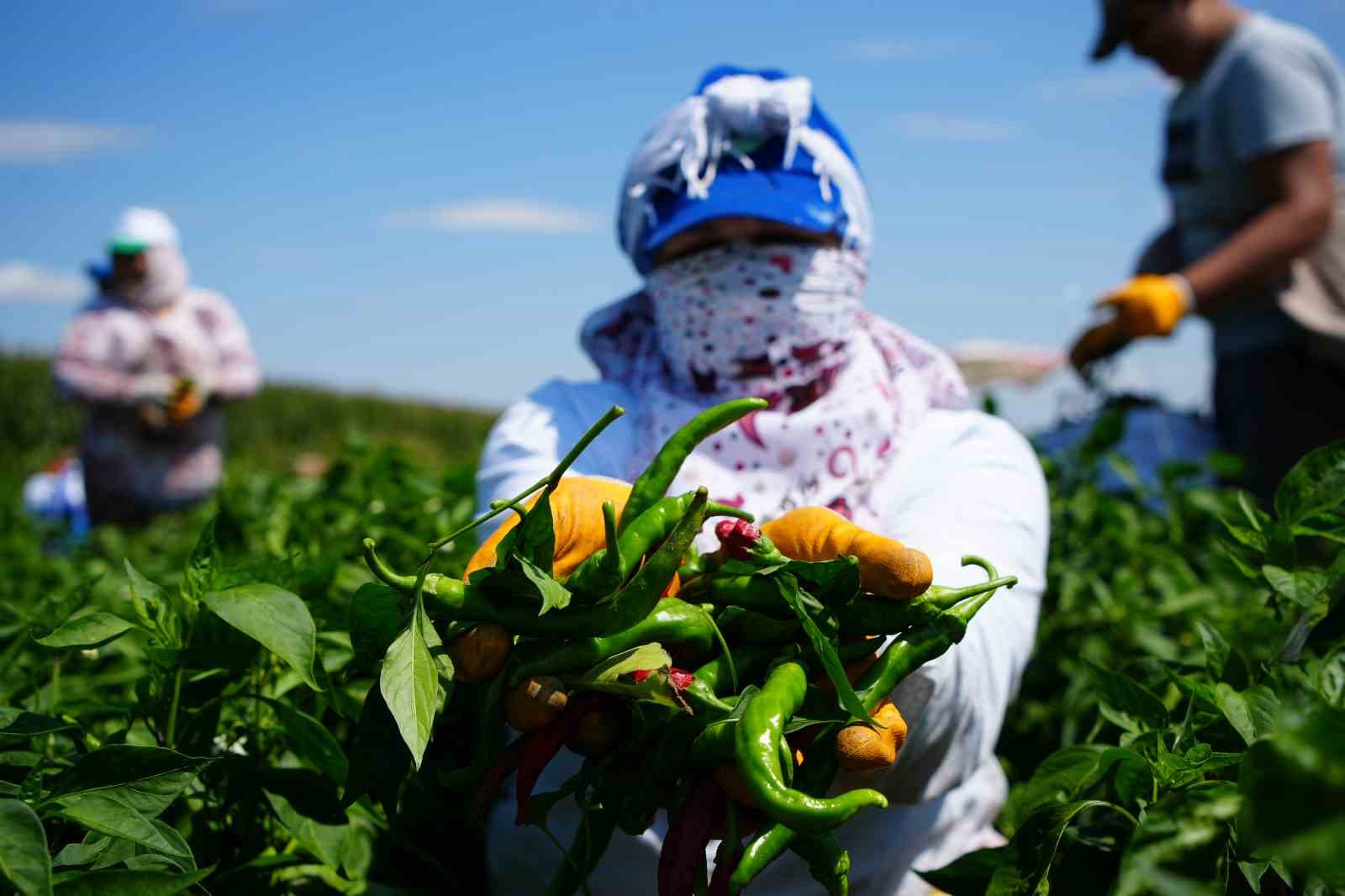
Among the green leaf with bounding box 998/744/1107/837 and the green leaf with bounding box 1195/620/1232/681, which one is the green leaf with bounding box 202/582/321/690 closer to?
the green leaf with bounding box 998/744/1107/837

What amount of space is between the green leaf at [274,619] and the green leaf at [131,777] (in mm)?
134

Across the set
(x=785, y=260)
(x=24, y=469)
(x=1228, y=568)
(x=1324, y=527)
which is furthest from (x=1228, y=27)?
(x=24, y=469)

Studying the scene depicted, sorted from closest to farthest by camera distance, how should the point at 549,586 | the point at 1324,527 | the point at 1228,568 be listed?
the point at 549,586, the point at 1324,527, the point at 1228,568

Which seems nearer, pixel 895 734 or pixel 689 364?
pixel 895 734

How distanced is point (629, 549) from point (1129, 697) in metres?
0.67

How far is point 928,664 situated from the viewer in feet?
4.96

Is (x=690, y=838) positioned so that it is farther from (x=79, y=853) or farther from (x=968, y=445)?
(x=968, y=445)

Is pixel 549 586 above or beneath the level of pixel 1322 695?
above

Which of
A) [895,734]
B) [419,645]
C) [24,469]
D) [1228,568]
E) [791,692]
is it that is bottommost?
[24,469]

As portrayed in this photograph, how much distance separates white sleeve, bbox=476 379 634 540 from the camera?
189cm

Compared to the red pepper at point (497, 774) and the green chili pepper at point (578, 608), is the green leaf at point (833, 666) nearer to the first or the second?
the green chili pepper at point (578, 608)

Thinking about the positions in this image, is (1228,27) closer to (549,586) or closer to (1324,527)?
(1324,527)

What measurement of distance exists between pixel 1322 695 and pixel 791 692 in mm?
587

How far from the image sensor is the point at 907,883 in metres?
1.83
